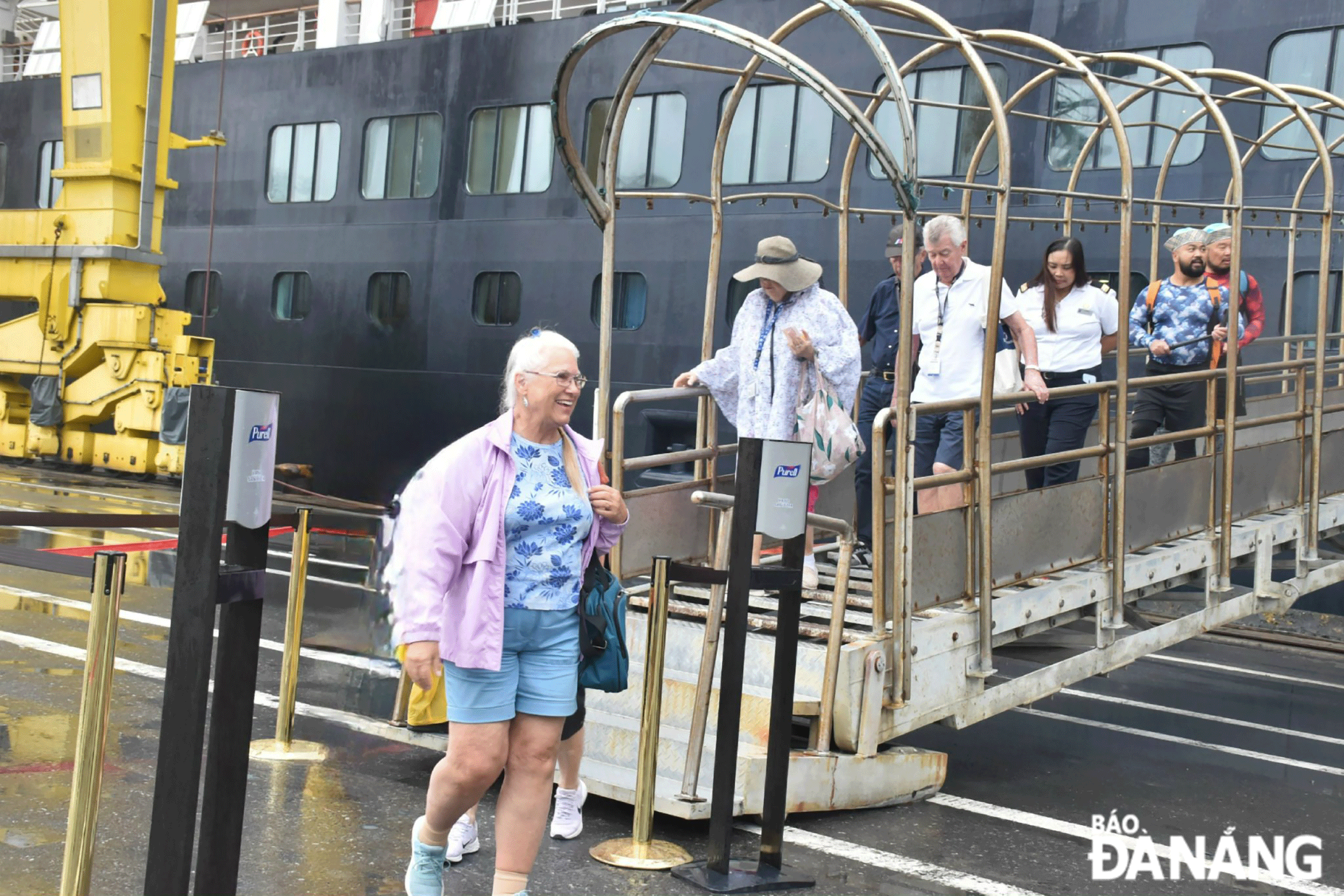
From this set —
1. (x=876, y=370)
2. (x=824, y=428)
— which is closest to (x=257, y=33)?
(x=876, y=370)

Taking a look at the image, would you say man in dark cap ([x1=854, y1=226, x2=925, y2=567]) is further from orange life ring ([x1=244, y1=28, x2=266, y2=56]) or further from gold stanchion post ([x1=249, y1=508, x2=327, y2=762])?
orange life ring ([x1=244, y1=28, x2=266, y2=56])

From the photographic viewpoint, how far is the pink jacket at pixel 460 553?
398 cm

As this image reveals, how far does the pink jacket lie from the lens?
3.98 meters

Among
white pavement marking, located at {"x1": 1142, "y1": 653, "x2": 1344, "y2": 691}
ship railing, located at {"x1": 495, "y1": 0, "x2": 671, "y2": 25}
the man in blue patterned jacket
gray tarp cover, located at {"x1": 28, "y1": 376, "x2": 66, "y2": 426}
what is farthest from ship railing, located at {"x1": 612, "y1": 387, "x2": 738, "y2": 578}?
gray tarp cover, located at {"x1": 28, "y1": 376, "x2": 66, "y2": 426}

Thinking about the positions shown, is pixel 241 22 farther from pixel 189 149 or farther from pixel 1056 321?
pixel 1056 321

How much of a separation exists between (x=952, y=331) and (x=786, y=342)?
104 cm

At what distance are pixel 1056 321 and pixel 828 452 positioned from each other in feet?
6.62

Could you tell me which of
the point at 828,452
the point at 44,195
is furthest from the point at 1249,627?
the point at 44,195

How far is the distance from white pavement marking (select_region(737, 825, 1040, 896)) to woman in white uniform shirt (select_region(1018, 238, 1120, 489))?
9.11 feet

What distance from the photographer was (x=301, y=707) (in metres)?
7.14

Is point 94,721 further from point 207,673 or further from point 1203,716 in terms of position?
point 1203,716

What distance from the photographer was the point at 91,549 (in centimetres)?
1170

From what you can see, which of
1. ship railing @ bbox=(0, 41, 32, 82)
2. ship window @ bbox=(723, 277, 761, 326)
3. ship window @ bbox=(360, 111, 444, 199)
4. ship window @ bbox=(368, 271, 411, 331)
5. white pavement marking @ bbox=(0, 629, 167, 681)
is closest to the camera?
white pavement marking @ bbox=(0, 629, 167, 681)

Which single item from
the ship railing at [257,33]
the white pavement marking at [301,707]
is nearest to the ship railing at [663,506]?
the white pavement marking at [301,707]
